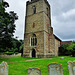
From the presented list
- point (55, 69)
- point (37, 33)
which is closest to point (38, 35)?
point (37, 33)

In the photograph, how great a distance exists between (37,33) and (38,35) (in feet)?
2.25

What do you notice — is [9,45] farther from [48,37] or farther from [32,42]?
[48,37]

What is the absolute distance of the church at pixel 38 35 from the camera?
19.8 meters

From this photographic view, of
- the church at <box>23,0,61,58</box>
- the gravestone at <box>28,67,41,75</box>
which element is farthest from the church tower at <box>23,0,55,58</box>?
the gravestone at <box>28,67,41,75</box>

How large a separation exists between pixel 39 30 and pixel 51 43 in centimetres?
476

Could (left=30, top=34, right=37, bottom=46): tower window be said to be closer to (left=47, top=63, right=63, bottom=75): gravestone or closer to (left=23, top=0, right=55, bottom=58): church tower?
(left=23, top=0, right=55, bottom=58): church tower

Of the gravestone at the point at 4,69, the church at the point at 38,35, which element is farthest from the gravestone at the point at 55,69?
the church at the point at 38,35

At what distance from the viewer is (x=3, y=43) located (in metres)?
15.8

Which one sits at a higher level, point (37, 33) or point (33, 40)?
point (37, 33)

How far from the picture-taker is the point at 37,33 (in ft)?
69.2

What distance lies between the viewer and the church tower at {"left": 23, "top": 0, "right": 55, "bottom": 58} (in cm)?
1983

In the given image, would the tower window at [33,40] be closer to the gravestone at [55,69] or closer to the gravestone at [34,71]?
the gravestone at [34,71]

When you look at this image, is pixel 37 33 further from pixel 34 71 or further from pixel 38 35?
pixel 34 71

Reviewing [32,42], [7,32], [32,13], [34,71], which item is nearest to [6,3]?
[7,32]
